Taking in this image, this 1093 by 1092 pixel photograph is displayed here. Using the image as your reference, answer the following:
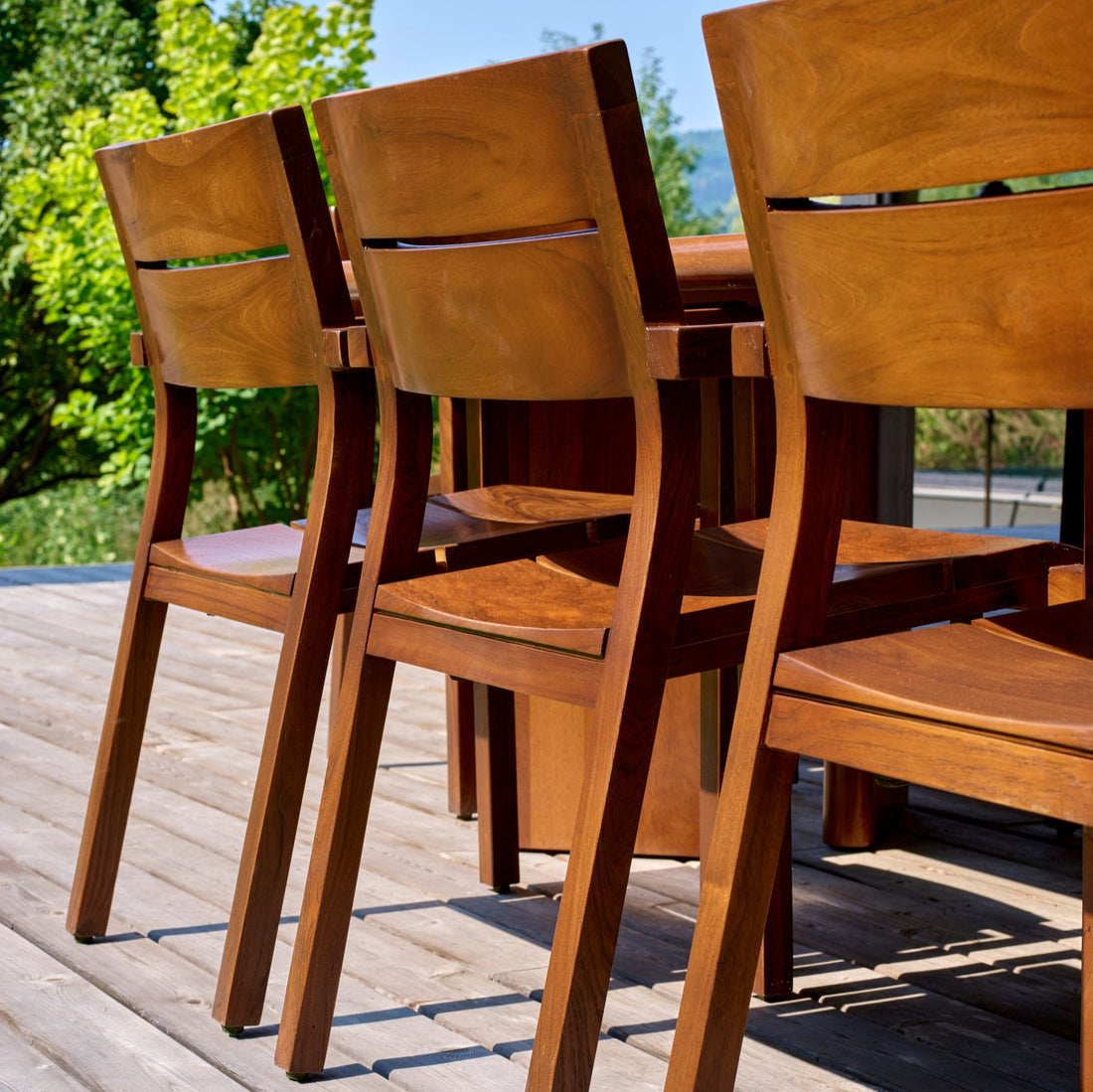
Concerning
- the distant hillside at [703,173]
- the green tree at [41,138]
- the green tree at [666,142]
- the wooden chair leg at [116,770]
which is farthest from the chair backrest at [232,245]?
the distant hillside at [703,173]

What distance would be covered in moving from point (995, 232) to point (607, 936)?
66 centimetres

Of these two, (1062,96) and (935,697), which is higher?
(1062,96)

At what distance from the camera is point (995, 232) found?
3.18 feet

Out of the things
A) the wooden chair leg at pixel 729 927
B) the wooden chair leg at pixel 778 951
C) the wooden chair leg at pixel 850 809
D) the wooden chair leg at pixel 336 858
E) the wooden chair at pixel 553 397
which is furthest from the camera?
the wooden chair leg at pixel 850 809

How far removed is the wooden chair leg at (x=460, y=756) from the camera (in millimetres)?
2406

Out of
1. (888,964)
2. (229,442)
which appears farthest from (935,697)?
(229,442)

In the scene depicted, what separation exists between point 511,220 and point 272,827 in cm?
72

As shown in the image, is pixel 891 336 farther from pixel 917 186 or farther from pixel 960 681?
pixel 960 681

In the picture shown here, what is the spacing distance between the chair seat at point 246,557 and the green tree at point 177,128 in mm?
5851

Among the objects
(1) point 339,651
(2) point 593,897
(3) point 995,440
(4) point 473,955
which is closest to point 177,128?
(3) point 995,440

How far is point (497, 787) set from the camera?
2.08 m

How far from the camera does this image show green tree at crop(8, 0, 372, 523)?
7684 millimetres

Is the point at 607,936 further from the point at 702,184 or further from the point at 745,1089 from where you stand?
the point at 702,184

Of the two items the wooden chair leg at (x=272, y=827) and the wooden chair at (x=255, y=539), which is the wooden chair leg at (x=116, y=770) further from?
the wooden chair leg at (x=272, y=827)
